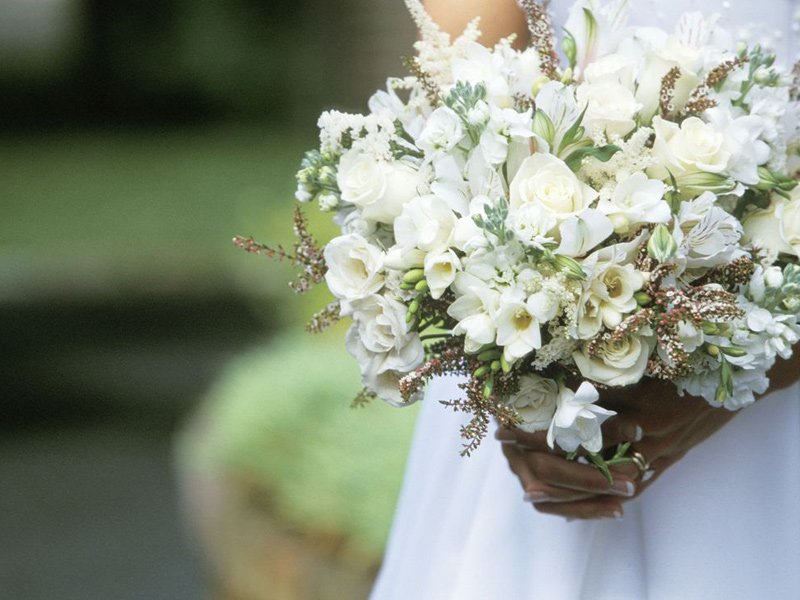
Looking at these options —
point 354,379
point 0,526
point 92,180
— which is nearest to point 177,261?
point 92,180

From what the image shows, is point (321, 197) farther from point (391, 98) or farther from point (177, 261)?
point (177, 261)

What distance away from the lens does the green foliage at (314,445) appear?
314 centimetres

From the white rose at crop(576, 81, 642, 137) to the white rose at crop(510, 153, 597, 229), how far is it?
0.08 metres

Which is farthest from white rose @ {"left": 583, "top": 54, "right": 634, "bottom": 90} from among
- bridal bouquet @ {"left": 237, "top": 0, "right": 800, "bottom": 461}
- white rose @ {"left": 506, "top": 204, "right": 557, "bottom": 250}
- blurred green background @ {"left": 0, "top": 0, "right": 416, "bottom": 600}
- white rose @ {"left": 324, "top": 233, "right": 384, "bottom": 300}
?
blurred green background @ {"left": 0, "top": 0, "right": 416, "bottom": 600}

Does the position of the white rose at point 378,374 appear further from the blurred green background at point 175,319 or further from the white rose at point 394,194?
the blurred green background at point 175,319

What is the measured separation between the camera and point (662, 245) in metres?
1.30

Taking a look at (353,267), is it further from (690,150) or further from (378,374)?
(690,150)

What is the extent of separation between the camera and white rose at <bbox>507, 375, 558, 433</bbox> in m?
1.43

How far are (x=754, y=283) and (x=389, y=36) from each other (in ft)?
31.9

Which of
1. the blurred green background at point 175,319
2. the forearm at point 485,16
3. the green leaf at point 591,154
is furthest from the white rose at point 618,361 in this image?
the blurred green background at point 175,319

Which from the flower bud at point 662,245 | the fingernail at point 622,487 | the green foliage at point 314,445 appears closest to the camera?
the flower bud at point 662,245

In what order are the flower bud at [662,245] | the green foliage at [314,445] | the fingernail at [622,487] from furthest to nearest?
the green foliage at [314,445] → the fingernail at [622,487] → the flower bud at [662,245]

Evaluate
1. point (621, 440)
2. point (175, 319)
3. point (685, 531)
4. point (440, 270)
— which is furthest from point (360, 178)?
point (175, 319)

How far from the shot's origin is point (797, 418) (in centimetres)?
180
